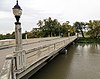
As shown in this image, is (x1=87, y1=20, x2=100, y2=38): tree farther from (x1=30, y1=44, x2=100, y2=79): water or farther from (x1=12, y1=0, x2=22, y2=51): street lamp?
(x1=12, y1=0, x2=22, y2=51): street lamp

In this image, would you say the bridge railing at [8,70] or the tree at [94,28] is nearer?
the bridge railing at [8,70]

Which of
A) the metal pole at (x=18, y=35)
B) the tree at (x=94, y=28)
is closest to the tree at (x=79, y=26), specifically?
the tree at (x=94, y=28)

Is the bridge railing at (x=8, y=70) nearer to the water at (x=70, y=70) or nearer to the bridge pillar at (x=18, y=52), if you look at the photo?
the bridge pillar at (x=18, y=52)

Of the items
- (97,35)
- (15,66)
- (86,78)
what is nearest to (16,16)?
(15,66)

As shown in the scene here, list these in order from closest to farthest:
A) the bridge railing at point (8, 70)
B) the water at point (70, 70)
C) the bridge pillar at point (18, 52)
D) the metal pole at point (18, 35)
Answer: the bridge railing at point (8, 70) < the bridge pillar at point (18, 52) < the metal pole at point (18, 35) < the water at point (70, 70)

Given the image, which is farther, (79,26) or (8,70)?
(79,26)

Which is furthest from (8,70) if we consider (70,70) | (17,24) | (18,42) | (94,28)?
(94,28)

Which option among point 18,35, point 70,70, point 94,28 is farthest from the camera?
point 94,28

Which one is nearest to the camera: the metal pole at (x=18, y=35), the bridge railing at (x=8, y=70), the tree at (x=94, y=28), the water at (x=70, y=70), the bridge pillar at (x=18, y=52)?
the bridge railing at (x=8, y=70)

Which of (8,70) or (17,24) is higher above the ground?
(17,24)

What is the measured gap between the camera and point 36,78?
436 inches

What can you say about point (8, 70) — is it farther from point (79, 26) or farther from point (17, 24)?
point (79, 26)

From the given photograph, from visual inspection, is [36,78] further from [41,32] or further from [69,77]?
[41,32]

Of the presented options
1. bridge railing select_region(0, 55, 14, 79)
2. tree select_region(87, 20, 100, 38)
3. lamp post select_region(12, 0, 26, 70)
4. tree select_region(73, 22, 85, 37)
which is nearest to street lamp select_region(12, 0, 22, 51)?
lamp post select_region(12, 0, 26, 70)
